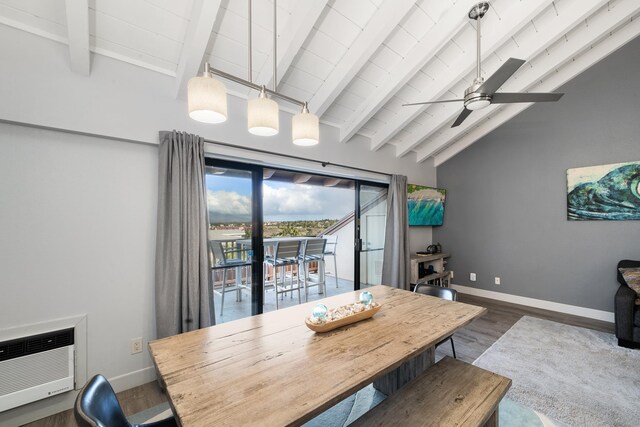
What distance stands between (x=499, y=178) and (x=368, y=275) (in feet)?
8.94

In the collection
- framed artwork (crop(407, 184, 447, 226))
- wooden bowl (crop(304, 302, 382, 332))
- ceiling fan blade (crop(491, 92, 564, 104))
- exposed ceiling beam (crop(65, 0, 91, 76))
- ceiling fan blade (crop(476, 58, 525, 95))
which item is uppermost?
exposed ceiling beam (crop(65, 0, 91, 76))

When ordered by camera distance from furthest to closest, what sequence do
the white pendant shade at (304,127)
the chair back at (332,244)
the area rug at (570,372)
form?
the chair back at (332,244) → the area rug at (570,372) → the white pendant shade at (304,127)

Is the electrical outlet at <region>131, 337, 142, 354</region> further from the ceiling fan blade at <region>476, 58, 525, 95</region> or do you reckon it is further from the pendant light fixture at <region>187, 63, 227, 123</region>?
the ceiling fan blade at <region>476, 58, 525, 95</region>

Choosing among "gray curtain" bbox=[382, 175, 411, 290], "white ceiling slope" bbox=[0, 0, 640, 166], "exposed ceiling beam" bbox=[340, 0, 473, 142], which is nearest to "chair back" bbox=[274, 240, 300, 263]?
"gray curtain" bbox=[382, 175, 411, 290]

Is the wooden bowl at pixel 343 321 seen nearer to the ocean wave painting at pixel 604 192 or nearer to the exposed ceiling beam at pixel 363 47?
the exposed ceiling beam at pixel 363 47

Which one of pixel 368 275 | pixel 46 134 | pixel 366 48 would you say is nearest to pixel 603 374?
pixel 368 275

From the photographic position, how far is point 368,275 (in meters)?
4.43

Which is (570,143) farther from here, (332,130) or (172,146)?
(172,146)

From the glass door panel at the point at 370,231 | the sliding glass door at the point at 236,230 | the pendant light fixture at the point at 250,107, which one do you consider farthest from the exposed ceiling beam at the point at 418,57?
the pendant light fixture at the point at 250,107

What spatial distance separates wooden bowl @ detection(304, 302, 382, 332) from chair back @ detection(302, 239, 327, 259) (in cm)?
265

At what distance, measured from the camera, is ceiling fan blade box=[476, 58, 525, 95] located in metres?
A: 1.72

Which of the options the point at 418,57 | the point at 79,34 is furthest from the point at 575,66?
the point at 79,34

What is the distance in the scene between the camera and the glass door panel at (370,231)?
424 centimetres

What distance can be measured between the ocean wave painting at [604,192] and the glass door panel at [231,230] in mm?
4373
